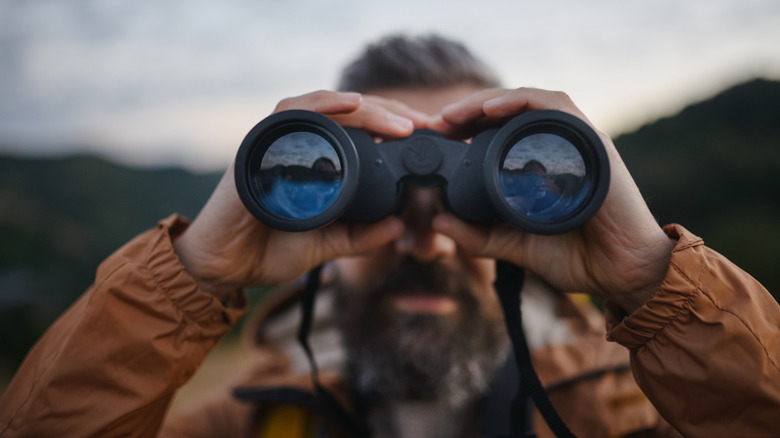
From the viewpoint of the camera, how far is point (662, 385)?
3.17 ft

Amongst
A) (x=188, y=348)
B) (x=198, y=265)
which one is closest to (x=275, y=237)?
(x=198, y=265)

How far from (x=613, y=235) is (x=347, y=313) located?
3.49 ft

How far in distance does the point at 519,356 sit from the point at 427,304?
49cm

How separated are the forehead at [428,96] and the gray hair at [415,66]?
0.02m

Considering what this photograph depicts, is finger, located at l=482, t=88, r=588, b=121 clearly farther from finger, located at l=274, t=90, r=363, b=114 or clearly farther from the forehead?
the forehead

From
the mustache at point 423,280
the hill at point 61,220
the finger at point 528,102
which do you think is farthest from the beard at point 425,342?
the hill at point 61,220

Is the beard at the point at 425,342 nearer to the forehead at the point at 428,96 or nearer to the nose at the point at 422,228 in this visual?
the nose at the point at 422,228

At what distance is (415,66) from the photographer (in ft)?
5.84

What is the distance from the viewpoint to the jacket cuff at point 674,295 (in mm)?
939

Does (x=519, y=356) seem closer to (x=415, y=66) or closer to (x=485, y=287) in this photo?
(x=485, y=287)

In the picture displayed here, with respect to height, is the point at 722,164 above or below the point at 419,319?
below

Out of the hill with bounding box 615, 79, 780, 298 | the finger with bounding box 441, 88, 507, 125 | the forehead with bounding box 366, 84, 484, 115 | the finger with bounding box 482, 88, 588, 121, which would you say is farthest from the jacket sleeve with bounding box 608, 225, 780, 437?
the hill with bounding box 615, 79, 780, 298

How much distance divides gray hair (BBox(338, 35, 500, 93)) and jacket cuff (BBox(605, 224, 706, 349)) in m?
1.09

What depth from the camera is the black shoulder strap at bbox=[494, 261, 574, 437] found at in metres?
1.08
